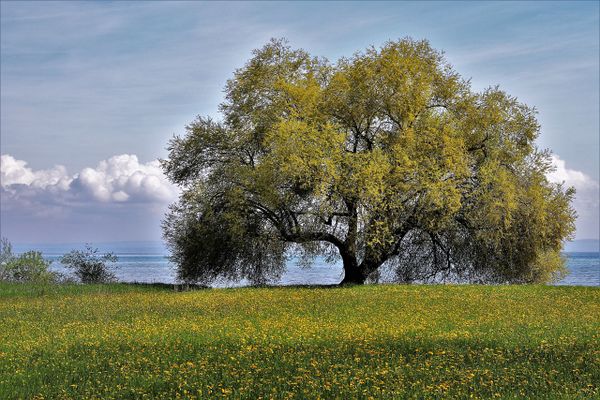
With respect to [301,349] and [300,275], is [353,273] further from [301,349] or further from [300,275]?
[300,275]

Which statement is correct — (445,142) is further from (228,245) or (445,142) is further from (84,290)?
(84,290)

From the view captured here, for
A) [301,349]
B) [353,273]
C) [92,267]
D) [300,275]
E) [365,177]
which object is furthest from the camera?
[300,275]

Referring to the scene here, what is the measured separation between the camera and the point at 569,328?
19953 millimetres

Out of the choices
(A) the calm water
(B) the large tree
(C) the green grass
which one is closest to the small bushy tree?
(A) the calm water

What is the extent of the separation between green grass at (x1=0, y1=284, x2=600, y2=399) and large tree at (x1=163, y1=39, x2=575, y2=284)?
26.6 ft

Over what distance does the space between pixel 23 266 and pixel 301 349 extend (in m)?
29.7

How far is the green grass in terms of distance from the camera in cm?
1317

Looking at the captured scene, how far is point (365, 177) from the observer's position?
33.4m

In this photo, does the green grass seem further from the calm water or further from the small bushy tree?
the calm water

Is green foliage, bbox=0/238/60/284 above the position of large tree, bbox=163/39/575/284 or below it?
below

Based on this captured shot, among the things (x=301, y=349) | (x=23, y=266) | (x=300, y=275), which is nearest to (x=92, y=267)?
(x=23, y=266)

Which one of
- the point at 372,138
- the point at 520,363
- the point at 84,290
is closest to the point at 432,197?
the point at 372,138

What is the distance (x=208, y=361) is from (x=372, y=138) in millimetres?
24309

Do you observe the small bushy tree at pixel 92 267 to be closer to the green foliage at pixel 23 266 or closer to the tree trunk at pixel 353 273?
the green foliage at pixel 23 266
